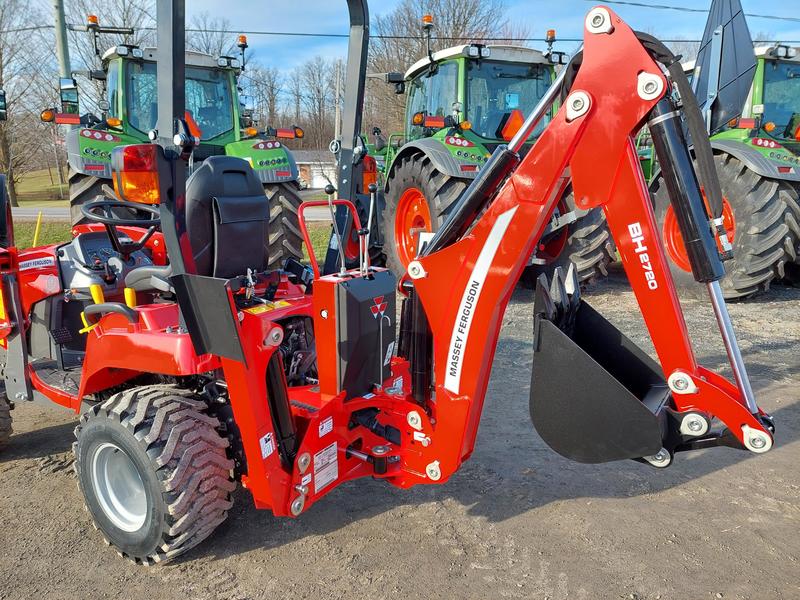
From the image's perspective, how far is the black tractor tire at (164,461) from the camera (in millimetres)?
2371

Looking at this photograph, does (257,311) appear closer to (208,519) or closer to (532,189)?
(208,519)

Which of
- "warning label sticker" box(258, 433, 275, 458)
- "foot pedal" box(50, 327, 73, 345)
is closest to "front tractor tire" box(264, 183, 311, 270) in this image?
"foot pedal" box(50, 327, 73, 345)

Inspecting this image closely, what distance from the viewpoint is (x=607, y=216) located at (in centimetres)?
197

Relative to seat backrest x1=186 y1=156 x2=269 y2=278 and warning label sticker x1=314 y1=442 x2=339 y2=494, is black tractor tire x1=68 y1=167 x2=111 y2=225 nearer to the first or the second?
seat backrest x1=186 y1=156 x2=269 y2=278

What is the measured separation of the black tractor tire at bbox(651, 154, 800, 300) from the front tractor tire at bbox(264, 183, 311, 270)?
13.0ft

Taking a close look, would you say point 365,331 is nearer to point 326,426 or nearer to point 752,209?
point 326,426

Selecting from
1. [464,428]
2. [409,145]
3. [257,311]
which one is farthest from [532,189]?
[409,145]

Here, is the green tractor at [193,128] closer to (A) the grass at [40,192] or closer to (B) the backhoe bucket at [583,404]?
(B) the backhoe bucket at [583,404]

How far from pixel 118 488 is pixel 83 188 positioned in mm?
5392

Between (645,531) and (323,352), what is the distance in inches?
62.6

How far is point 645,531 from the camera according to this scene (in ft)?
8.95

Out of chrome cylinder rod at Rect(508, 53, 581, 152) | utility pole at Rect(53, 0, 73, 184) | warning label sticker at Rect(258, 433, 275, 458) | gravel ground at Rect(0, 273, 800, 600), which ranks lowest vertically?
gravel ground at Rect(0, 273, 800, 600)

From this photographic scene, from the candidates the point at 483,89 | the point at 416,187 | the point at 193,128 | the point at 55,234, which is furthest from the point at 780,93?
the point at 55,234

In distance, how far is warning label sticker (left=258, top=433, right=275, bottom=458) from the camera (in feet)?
7.70
